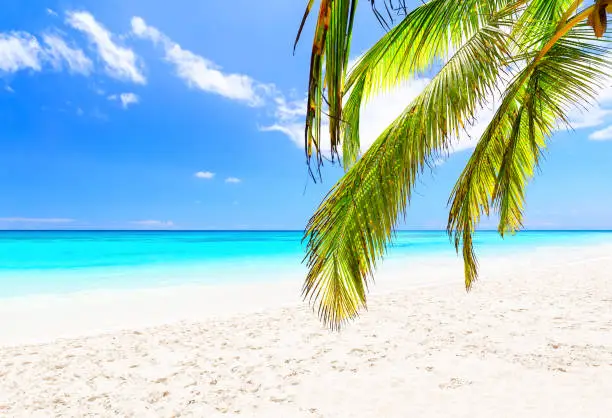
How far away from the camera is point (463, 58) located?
7.64 ft

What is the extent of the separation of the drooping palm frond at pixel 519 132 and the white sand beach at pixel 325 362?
992 mm

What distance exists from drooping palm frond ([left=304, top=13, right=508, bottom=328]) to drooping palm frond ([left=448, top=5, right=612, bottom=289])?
313mm

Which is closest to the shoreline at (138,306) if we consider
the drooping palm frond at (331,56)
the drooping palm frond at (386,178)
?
the drooping palm frond at (386,178)

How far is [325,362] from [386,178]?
2359mm

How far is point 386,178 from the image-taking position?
2.31m

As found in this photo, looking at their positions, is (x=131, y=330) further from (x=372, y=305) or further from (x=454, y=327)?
(x=454, y=327)

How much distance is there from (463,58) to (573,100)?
107 cm

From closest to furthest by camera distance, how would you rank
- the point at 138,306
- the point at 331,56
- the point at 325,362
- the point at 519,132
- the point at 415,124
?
the point at 331,56, the point at 415,124, the point at 519,132, the point at 325,362, the point at 138,306

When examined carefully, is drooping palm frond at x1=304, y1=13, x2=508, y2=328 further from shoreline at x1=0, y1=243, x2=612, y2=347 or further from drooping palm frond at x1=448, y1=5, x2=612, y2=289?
shoreline at x1=0, y1=243, x2=612, y2=347

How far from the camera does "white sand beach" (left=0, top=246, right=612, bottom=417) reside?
2984 mm

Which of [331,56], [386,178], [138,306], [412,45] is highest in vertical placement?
[412,45]

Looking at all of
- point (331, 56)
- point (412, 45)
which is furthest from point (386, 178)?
point (331, 56)

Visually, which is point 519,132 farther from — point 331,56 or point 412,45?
point 331,56

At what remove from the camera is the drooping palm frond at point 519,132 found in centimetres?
245
